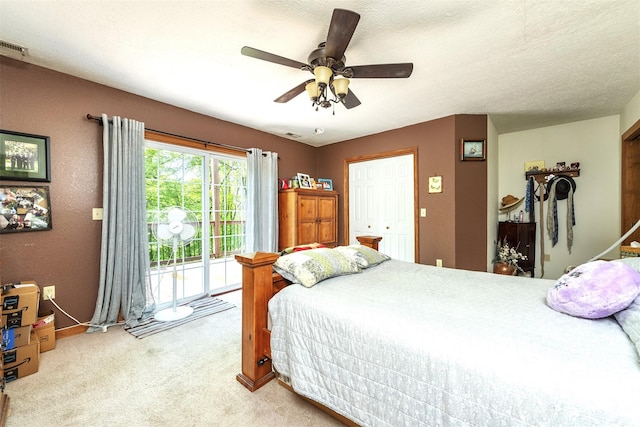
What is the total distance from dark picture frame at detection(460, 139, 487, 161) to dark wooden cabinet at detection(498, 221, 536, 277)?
1.33 meters

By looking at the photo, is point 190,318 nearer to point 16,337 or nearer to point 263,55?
point 16,337

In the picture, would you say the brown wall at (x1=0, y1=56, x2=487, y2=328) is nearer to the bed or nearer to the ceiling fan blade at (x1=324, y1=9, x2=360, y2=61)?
the bed

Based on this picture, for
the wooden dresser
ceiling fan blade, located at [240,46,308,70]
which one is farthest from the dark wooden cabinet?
ceiling fan blade, located at [240,46,308,70]

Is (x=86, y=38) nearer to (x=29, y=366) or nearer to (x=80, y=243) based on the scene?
(x=80, y=243)

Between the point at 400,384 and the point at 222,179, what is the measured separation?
3.34 meters

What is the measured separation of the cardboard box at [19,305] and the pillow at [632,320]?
3.42 metres

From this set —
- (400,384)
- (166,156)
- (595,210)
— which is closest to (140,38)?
(166,156)

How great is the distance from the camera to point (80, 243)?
2494mm

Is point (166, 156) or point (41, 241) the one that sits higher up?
point (166, 156)

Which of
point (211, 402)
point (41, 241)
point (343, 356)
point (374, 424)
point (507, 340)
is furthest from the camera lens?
point (41, 241)

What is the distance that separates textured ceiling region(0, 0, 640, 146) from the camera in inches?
64.1

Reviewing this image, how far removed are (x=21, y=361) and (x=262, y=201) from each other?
8.81 feet

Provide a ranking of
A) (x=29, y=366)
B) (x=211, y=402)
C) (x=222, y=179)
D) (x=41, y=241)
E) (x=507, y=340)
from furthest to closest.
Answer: (x=222, y=179) → (x=41, y=241) → (x=29, y=366) → (x=211, y=402) → (x=507, y=340)

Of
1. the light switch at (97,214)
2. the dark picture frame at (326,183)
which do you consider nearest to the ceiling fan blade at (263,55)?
the light switch at (97,214)
